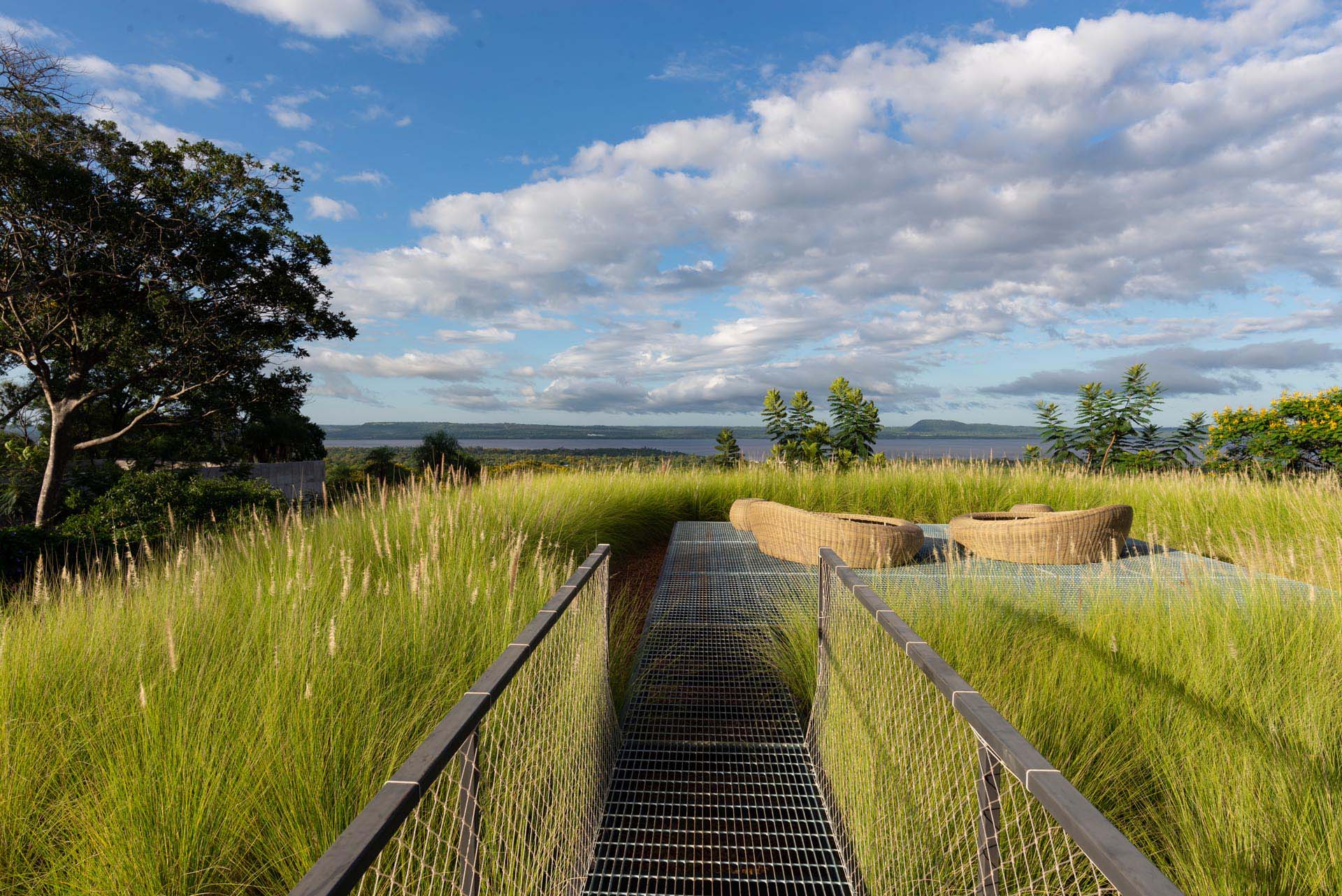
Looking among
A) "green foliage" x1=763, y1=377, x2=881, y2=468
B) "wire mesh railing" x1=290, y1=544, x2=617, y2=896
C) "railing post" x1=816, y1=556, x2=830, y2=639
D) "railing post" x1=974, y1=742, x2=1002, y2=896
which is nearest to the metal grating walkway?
"wire mesh railing" x1=290, y1=544, x2=617, y2=896

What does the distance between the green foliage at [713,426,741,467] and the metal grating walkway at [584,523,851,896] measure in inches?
261

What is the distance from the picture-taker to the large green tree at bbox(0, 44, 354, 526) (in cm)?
1252

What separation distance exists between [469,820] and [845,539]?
433 cm

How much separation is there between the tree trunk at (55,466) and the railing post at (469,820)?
55.7 feet

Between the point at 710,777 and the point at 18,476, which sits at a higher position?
the point at 18,476

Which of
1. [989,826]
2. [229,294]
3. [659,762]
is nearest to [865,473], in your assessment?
[659,762]

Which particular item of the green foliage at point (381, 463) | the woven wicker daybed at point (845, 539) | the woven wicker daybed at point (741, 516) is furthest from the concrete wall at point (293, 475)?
the woven wicker daybed at point (845, 539)

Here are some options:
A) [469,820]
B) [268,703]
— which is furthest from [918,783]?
[268,703]

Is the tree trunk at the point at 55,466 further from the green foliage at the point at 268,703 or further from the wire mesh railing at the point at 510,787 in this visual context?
the wire mesh railing at the point at 510,787

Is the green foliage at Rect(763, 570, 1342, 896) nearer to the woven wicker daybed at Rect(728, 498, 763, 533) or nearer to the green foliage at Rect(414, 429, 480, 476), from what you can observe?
the woven wicker daybed at Rect(728, 498, 763, 533)

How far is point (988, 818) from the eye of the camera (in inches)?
47.7

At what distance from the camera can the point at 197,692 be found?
212cm

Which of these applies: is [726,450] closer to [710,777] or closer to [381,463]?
[710,777]

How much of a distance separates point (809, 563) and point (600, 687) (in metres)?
3.05
